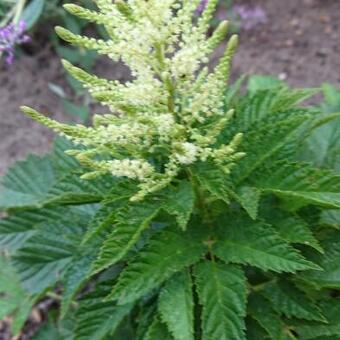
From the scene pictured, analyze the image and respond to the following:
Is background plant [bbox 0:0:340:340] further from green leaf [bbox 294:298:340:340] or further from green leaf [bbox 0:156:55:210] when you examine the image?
green leaf [bbox 0:156:55:210]

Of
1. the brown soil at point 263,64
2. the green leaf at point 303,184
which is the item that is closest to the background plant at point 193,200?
the green leaf at point 303,184

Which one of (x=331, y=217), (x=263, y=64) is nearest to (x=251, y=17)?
(x=263, y=64)

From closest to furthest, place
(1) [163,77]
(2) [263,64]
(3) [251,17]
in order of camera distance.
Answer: (1) [163,77]
(2) [263,64]
(3) [251,17]

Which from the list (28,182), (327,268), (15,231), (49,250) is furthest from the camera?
(28,182)

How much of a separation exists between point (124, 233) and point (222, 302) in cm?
25

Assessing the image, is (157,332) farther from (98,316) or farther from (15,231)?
(15,231)

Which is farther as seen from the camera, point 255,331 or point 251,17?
point 251,17

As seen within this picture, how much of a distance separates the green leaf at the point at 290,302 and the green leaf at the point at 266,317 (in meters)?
0.02

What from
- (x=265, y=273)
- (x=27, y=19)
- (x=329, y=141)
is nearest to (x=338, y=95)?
(x=329, y=141)

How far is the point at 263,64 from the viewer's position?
322 centimetres

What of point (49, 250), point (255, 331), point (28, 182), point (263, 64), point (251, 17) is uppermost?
point (251, 17)

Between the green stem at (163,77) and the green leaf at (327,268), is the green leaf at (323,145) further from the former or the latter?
the green stem at (163,77)

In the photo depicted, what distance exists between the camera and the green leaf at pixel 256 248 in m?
1.51

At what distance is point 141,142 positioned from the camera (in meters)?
1.54
